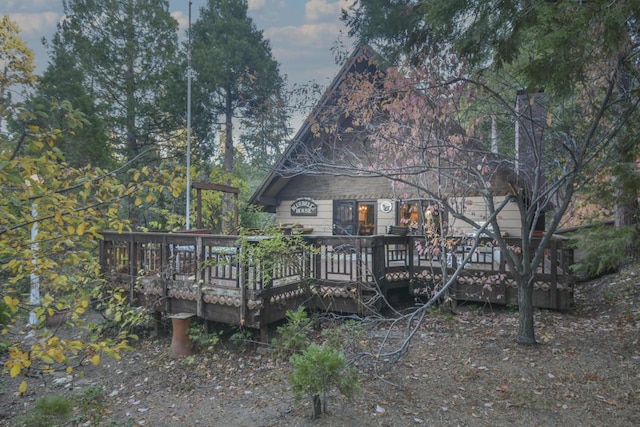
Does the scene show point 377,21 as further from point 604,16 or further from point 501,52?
point 604,16

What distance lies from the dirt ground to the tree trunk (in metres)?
0.14

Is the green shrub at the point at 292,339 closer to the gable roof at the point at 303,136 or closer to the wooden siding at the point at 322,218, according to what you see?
the gable roof at the point at 303,136

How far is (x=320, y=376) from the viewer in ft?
11.1

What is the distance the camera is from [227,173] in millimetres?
15164

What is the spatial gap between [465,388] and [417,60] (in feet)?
13.7

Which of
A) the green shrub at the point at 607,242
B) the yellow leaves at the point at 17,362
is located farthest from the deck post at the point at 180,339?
the green shrub at the point at 607,242

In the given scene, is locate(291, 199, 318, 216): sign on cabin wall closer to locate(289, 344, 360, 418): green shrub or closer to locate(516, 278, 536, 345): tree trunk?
locate(516, 278, 536, 345): tree trunk

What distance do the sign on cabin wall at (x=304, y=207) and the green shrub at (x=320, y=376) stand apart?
827cm

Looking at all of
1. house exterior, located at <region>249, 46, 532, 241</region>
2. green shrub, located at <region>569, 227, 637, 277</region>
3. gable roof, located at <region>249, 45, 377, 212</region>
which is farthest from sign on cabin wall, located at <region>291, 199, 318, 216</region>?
green shrub, located at <region>569, 227, 637, 277</region>

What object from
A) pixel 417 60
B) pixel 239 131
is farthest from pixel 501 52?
pixel 239 131

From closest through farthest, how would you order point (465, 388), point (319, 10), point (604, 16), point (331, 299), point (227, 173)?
1. point (604, 16)
2. point (465, 388)
3. point (331, 299)
4. point (319, 10)
5. point (227, 173)

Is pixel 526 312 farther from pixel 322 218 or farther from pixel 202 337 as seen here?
pixel 322 218

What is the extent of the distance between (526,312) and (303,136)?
6.30 metres

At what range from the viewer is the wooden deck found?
5762 millimetres
